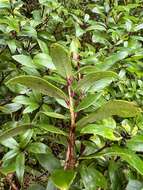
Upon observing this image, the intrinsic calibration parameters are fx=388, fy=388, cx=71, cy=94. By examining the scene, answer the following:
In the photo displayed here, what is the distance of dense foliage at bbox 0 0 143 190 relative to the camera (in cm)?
91

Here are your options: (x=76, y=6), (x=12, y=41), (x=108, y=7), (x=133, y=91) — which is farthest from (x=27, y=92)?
(x=76, y=6)

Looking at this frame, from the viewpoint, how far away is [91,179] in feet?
3.18


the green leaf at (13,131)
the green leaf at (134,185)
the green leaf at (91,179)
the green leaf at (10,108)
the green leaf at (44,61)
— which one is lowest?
the green leaf at (10,108)

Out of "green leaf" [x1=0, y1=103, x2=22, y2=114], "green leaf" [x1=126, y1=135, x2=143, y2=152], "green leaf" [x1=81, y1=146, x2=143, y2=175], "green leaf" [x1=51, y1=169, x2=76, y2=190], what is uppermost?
"green leaf" [x1=81, y1=146, x2=143, y2=175]

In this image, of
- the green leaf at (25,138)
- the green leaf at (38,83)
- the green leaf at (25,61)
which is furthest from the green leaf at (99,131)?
the green leaf at (25,61)

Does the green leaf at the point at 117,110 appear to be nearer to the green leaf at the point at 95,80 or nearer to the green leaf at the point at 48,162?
the green leaf at the point at 95,80

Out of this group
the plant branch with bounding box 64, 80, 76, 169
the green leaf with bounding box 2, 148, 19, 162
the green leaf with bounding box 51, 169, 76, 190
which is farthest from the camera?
the green leaf with bounding box 2, 148, 19, 162

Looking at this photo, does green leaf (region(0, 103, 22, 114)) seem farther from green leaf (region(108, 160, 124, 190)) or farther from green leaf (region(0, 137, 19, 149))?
green leaf (region(108, 160, 124, 190))

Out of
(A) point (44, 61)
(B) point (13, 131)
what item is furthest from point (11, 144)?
(A) point (44, 61)

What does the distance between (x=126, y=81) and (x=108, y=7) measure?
0.52 meters

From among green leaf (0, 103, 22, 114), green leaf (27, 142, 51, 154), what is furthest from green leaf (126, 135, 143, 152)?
green leaf (0, 103, 22, 114)

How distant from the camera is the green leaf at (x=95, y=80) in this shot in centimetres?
91

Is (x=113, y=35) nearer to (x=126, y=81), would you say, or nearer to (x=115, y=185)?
(x=126, y=81)

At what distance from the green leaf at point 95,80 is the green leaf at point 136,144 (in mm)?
164
